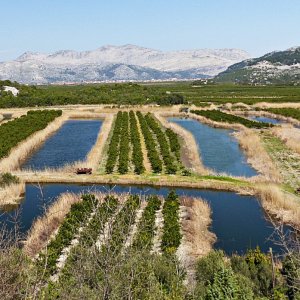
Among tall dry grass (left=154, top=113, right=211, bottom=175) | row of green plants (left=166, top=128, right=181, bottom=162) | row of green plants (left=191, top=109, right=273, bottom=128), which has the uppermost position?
row of green plants (left=166, top=128, right=181, bottom=162)

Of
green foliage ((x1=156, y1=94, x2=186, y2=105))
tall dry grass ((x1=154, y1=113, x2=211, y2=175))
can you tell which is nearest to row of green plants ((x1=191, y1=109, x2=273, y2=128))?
tall dry grass ((x1=154, y1=113, x2=211, y2=175))

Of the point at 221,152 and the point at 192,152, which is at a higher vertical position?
the point at 192,152

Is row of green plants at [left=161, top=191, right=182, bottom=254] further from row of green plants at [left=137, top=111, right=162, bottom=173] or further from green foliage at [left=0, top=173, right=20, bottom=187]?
green foliage at [left=0, top=173, right=20, bottom=187]

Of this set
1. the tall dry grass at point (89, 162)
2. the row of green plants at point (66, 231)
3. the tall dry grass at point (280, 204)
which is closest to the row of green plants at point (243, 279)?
the row of green plants at point (66, 231)

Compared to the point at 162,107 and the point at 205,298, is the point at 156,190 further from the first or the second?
the point at 162,107

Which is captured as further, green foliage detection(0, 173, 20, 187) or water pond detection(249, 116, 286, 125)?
water pond detection(249, 116, 286, 125)

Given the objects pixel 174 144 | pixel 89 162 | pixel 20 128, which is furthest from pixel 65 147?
pixel 174 144

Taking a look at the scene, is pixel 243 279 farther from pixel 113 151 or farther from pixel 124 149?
pixel 124 149
